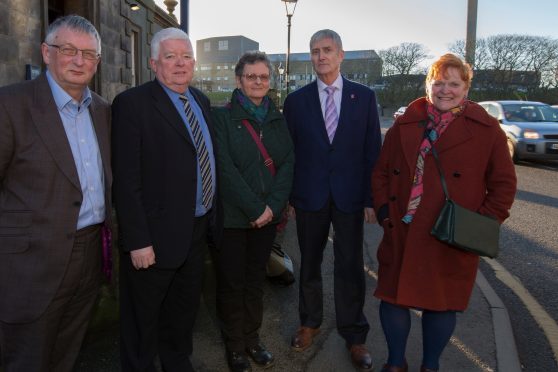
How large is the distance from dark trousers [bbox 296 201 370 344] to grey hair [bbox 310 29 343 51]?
1.08 meters

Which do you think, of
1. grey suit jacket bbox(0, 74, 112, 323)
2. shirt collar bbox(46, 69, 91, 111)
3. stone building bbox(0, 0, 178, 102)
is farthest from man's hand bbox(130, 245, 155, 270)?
stone building bbox(0, 0, 178, 102)

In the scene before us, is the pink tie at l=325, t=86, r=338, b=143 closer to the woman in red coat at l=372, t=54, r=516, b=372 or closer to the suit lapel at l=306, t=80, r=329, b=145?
the suit lapel at l=306, t=80, r=329, b=145

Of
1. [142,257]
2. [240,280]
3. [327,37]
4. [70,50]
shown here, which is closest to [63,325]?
[142,257]

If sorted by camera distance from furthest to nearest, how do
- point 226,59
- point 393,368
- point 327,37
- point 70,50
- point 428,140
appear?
1. point 226,59
2. point 327,37
3. point 393,368
4. point 428,140
5. point 70,50

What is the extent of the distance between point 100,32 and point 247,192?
5.54 metres

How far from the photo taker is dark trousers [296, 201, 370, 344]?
3.22 metres

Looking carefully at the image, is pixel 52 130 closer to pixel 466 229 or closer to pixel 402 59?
pixel 466 229

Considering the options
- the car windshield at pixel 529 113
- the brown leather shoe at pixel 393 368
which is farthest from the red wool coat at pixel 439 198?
the car windshield at pixel 529 113

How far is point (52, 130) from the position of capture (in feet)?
6.61

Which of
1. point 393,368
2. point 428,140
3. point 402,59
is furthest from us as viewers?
point 402,59

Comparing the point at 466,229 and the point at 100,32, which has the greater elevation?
the point at 100,32

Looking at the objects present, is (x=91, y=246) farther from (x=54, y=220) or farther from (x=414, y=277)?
(x=414, y=277)

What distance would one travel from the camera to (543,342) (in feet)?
11.5

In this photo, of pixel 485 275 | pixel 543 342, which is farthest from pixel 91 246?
Result: pixel 485 275
